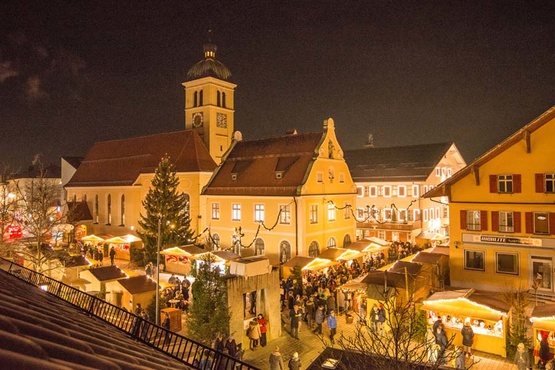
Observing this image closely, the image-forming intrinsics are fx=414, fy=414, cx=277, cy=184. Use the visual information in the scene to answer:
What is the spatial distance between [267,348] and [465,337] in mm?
8296

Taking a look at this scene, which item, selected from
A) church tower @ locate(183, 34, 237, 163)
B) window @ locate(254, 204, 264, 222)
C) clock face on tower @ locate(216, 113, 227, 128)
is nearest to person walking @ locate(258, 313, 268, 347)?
window @ locate(254, 204, 264, 222)

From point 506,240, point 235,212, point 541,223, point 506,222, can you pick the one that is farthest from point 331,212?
point 541,223

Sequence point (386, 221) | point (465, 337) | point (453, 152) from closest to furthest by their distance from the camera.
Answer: point (465, 337), point (386, 221), point (453, 152)

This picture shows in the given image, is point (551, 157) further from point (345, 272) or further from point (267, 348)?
point (267, 348)

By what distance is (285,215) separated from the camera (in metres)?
34.7

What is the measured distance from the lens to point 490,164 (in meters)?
25.5

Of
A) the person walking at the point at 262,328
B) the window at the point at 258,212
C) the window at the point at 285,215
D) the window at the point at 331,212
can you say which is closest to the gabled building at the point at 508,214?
the window at the point at 331,212

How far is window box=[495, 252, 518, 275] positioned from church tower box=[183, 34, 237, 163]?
3294 cm

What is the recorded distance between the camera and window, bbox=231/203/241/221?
38.2m

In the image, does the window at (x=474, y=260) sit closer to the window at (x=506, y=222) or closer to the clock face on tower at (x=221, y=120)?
the window at (x=506, y=222)

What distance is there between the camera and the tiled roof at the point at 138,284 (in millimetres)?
21359

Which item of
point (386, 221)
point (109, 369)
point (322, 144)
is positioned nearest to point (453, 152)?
point (386, 221)

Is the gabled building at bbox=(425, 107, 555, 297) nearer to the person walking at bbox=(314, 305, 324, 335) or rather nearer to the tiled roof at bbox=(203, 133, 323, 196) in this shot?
the person walking at bbox=(314, 305, 324, 335)

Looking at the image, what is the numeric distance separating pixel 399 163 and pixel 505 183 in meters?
29.6
